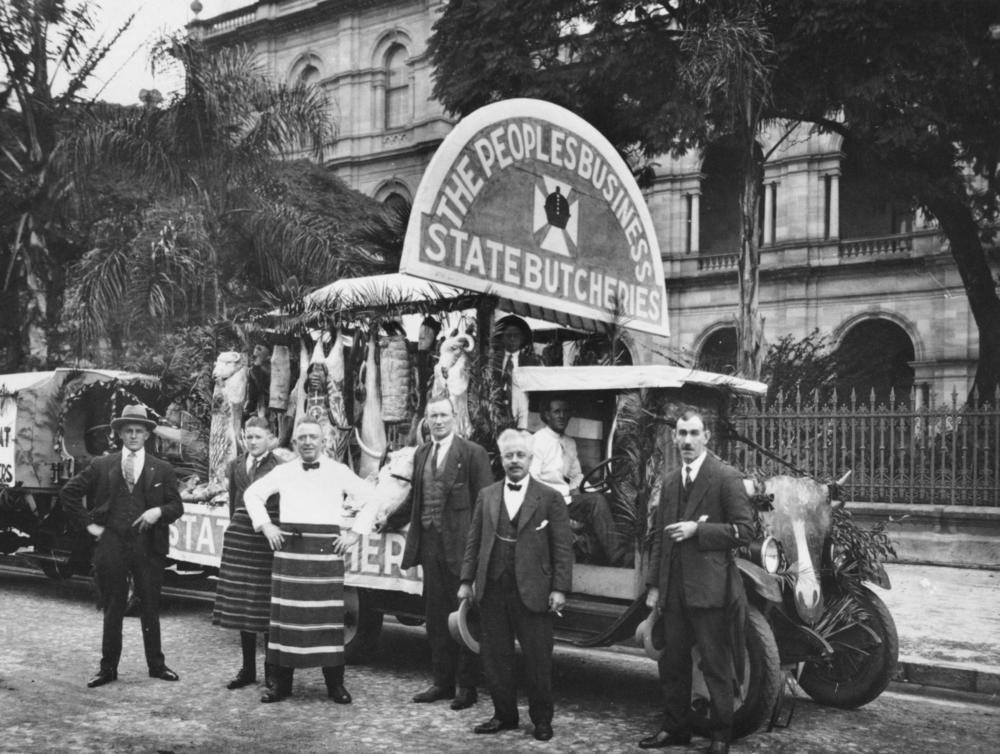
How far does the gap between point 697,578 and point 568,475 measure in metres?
2.02

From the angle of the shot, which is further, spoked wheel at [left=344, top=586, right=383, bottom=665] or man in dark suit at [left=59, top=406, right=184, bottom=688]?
A: spoked wheel at [left=344, top=586, right=383, bottom=665]

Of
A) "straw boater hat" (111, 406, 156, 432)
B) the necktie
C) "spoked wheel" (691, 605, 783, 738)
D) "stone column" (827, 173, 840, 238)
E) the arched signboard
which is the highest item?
"stone column" (827, 173, 840, 238)

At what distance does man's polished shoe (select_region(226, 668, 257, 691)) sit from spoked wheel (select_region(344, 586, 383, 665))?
916mm

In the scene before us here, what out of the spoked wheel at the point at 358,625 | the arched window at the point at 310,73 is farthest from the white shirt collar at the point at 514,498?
the arched window at the point at 310,73

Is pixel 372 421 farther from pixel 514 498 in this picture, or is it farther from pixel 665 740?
pixel 665 740

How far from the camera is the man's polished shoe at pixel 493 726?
5934mm

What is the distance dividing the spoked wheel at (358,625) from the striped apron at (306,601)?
126 cm

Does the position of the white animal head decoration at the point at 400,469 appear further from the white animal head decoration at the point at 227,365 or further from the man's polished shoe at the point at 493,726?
the white animal head decoration at the point at 227,365

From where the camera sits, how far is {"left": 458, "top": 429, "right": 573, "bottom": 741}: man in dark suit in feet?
19.4

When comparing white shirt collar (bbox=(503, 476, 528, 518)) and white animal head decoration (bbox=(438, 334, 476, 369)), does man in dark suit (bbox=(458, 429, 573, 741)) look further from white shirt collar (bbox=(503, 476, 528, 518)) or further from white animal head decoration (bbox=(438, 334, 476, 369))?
white animal head decoration (bbox=(438, 334, 476, 369))

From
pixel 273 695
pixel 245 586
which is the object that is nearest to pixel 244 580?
pixel 245 586

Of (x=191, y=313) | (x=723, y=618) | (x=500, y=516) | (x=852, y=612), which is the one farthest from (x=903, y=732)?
(x=191, y=313)

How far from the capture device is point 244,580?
6.95 m

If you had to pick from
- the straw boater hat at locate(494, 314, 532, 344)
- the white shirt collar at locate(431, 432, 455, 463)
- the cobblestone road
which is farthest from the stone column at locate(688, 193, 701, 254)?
the white shirt collar at locate(431, 432, 455, 463)
